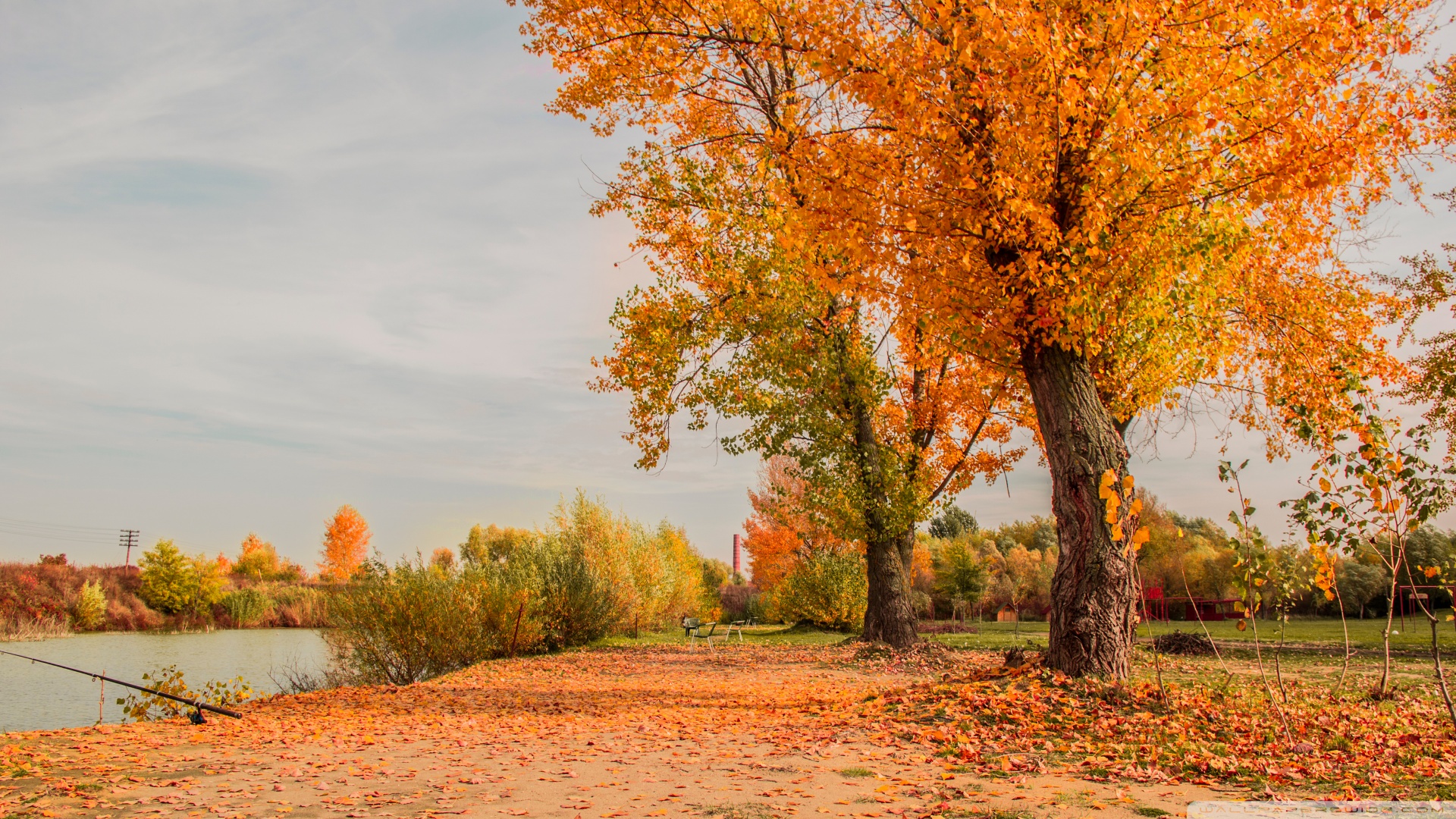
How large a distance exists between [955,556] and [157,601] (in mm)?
33209

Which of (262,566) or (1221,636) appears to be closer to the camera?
(1221,636)

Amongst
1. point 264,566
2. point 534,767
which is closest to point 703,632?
point 534,767

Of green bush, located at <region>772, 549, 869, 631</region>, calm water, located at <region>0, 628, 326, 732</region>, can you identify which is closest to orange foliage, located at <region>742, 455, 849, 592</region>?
green bush, located at <region>772, 549, 869, 631</region>

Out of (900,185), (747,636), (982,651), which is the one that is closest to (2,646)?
(747,636)

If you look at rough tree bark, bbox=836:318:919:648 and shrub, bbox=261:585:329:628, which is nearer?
rough tree bark, bbox=836:318:919:648

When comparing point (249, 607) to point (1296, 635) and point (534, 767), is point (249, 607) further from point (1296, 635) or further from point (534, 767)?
point (1296, 635)

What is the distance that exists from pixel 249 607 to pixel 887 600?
102 feet

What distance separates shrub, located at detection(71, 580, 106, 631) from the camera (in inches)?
1197

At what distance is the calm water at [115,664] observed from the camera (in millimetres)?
12727

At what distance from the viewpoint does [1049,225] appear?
6.97 metres

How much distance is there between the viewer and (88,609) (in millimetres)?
30438

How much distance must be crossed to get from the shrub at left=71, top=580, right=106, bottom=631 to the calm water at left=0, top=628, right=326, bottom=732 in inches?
47.5

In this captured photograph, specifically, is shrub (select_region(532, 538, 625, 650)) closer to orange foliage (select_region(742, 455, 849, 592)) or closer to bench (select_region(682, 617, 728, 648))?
bench (select_region(682, 617, 728, 648))

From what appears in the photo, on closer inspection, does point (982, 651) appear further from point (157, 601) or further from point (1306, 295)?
point (157, 601)
